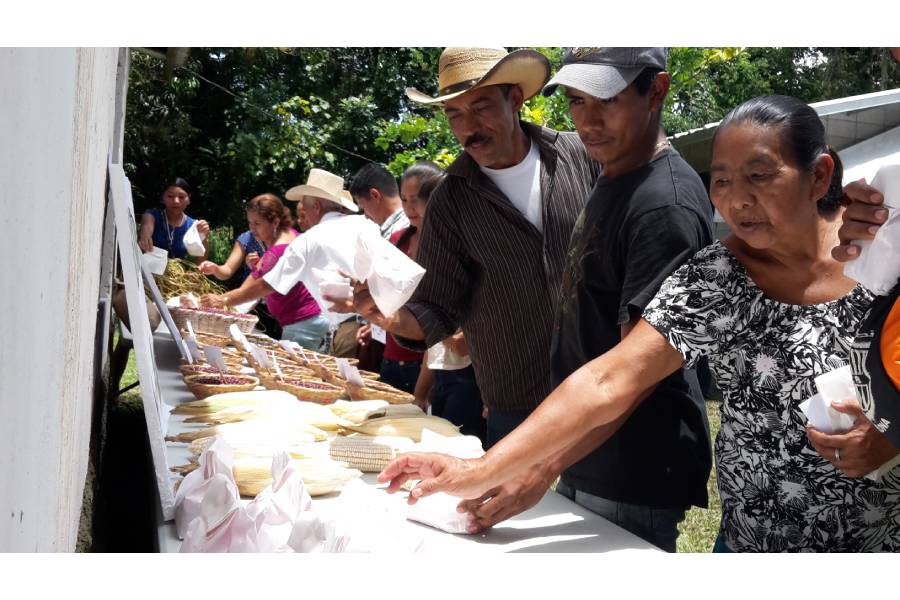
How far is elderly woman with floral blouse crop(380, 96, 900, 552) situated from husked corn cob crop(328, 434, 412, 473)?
0.79m

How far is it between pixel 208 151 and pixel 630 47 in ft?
41.1

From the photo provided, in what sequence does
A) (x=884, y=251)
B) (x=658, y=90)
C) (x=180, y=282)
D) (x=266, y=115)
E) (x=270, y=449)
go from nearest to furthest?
(x=884, y=251), (x=658, y=90), (x=270, y=449), (x=180, y=282), (x=266, y=115)

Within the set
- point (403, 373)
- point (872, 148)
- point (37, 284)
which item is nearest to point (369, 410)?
point (403, 373)

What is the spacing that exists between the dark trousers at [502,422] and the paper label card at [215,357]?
1.07 m

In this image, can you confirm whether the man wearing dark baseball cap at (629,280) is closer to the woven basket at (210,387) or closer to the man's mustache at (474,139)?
the man's mustache at (474,139)

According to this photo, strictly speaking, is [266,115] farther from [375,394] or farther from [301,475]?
[301,475]

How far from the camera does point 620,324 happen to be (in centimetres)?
181

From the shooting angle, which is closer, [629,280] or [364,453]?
[629,280]

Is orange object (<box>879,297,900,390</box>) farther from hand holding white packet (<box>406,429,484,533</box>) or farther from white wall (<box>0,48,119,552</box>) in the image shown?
white wall (<box>0,48,119,552</box>)

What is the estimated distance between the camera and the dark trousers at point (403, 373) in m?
4.32

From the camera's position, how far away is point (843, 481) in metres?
1.48

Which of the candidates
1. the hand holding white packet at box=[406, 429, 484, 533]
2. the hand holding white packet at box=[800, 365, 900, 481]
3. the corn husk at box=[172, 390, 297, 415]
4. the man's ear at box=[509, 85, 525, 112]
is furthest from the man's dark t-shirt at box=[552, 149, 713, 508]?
the corn husk at box=[172, 390, 297, 415]

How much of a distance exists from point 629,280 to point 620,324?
9cm
